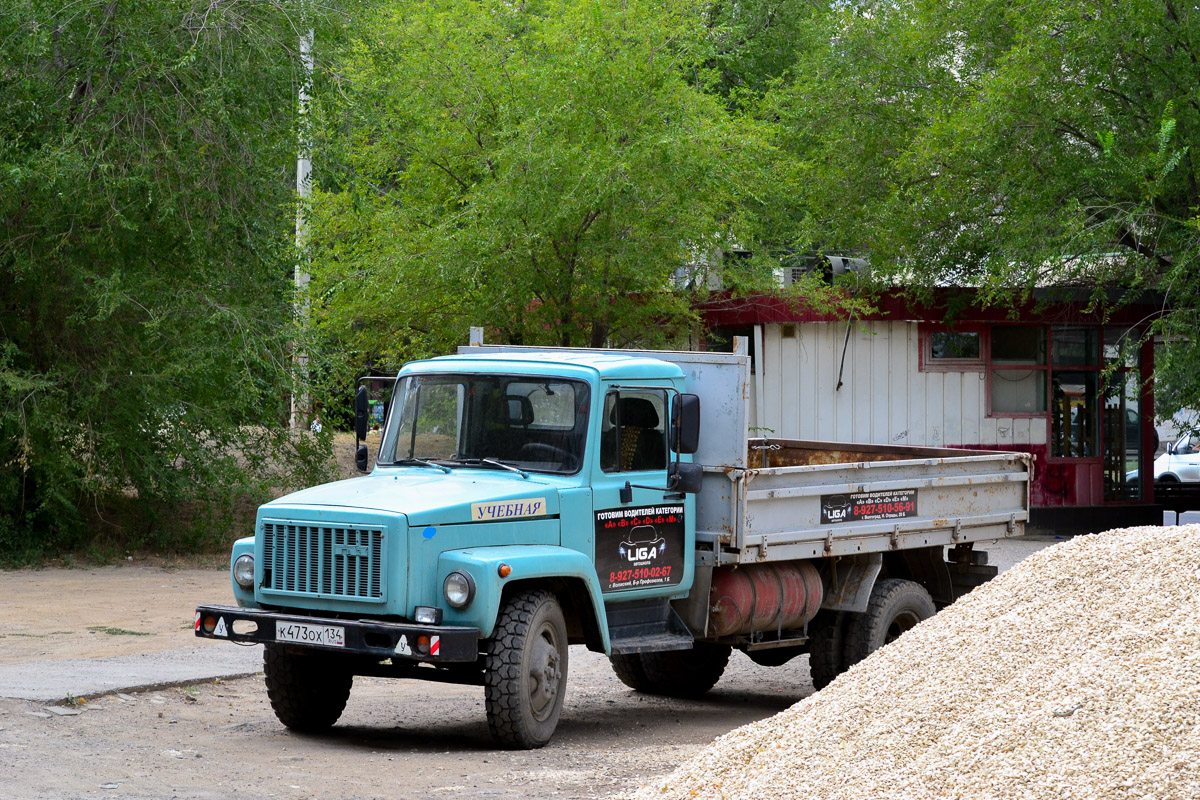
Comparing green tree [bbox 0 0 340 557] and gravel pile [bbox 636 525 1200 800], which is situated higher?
green tree [bbox 0 0 340 557]

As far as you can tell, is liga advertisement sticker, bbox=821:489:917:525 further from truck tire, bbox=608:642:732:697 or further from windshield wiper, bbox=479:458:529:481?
windshield wiper, bbox=479:458:529:481

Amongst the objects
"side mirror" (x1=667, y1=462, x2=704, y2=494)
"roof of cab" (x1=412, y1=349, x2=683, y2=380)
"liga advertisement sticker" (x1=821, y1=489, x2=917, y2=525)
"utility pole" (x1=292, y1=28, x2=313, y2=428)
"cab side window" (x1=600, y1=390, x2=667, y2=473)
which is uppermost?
"utility pole" (x1=292, y1=28, x2=313, y2=428)

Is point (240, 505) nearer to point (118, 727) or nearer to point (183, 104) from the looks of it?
point (183, 104)

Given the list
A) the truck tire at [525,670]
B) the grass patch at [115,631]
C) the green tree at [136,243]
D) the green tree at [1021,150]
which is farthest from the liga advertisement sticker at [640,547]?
the green tree at [1021,150]

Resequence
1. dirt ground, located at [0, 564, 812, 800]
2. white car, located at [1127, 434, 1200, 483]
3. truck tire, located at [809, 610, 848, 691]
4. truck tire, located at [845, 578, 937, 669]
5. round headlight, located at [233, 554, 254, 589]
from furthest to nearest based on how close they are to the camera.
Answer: white car, located at [1127, 434, 1200, 483] → truck tire, located at [809, 610, 848, 691] → truck tire, located at [845, 578, 937, 669] → round headlight, located at [233, 554, 254, 589] → dirt ground, located at [0, 564, 812, 800]

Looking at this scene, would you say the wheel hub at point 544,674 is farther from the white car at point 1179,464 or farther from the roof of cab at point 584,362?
the white car at point 1179,464

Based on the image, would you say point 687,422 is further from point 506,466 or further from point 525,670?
point 525,670

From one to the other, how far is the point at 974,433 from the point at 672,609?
1551 centimetres

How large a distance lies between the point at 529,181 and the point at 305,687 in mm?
11277

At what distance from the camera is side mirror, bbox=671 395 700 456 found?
977 cm

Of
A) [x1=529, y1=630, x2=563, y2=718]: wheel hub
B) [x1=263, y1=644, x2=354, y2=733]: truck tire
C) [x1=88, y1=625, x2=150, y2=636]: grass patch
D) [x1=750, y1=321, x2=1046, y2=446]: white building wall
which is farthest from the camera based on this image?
[x1=750, y1=321, x2=1046, y2=446]: white building wall

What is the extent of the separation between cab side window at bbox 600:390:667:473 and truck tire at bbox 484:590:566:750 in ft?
3.69

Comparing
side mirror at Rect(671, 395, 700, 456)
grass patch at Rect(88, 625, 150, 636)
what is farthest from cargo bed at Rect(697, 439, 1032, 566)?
grass patch at Rect(88, 625, 150, 636)

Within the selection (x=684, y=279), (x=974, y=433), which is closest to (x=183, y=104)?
(x=684, y=279)
